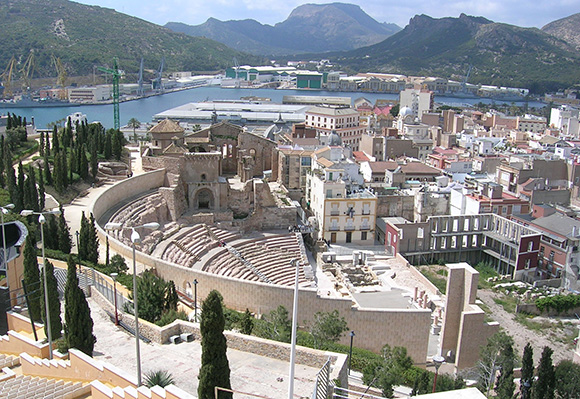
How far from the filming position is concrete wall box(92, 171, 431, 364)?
82.6 ft

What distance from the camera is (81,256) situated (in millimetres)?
25141

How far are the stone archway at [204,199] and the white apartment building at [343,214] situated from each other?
8267 mm

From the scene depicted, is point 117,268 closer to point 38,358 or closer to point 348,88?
point 38,358

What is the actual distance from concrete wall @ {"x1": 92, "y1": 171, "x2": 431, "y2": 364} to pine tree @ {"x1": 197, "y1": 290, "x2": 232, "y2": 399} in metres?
12.9

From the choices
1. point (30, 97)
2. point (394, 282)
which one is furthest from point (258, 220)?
point (30, 97)

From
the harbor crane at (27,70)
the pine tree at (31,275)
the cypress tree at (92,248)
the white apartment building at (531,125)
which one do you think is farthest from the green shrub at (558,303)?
the harbor crane at (27,70)

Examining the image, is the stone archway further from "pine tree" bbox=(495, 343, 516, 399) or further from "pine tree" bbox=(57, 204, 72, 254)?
"pine tree" bbox=(495, 343, 516, 399)

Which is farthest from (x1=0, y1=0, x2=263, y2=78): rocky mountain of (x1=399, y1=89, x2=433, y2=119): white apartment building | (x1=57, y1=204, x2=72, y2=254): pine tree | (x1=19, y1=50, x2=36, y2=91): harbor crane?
(x1=57, y1=204, x2=72, y2=254): pine tree

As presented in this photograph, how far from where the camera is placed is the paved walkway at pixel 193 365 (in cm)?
1441

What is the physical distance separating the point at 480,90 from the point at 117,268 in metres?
172

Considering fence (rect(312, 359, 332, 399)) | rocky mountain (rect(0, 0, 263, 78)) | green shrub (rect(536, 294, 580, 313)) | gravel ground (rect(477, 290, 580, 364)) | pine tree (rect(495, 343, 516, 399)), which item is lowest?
gravel ground (rect(477, 290, 580, 364))

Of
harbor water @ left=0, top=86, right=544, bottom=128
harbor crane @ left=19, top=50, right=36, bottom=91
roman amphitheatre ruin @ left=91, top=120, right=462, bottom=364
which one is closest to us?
roman amphitheatre ruin @ left=91, top=120, right=462, bottom=364

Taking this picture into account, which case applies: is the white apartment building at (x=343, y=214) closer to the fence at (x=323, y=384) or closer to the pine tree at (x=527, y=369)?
the pine tree at (x=527, y=369)

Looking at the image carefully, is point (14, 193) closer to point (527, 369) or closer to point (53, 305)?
point (53, 305)
